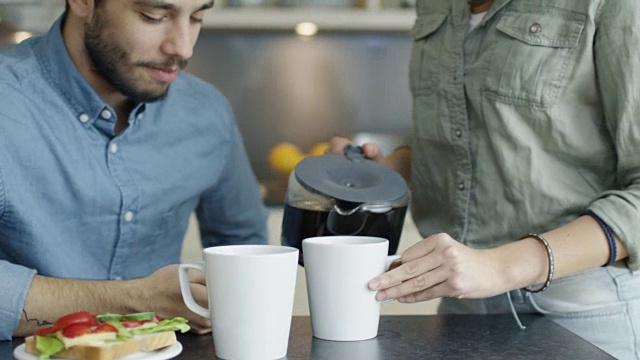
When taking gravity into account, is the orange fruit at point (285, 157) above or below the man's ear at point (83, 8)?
below

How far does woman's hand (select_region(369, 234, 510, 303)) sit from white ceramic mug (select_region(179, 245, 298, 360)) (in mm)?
131

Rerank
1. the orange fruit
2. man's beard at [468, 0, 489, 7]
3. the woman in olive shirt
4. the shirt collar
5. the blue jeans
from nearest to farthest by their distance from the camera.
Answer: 1. the woman in olive shirt
2. the blue jeans
3. man's beard at [468, 0, 489, 7]
4. the shirt collar
5. the orange fruit

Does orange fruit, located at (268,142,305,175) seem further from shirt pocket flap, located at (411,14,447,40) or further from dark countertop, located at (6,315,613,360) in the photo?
dark countertop, located at (6,315,613,360)

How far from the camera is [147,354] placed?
3.04ft

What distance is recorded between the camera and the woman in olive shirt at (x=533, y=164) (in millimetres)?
1108

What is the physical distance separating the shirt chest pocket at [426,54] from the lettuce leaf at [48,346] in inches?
27.7

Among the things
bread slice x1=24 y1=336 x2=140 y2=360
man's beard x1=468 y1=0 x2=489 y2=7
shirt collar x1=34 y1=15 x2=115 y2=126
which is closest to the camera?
bread slice x1=24 y1=336 x2=140 y2=360

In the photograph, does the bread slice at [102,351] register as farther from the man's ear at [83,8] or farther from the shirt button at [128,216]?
the man's ear at [83,8]

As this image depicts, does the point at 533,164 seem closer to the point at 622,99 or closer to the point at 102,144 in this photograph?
the point at 622,99

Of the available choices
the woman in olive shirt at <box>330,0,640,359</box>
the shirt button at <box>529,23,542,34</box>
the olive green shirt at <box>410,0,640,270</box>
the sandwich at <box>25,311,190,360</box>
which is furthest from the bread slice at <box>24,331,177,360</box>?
the shirt button at <box>529,23,542,34</box>

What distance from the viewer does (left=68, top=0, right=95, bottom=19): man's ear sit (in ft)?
4.96

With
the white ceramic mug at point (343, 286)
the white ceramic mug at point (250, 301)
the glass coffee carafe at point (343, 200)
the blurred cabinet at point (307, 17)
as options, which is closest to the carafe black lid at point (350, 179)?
the glass coffee carafe at point (343, 200)

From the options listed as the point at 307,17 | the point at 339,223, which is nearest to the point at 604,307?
the point at 339,223

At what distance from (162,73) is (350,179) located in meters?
0.45
